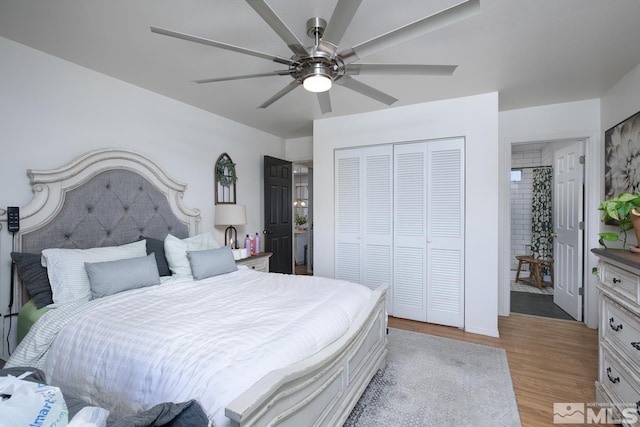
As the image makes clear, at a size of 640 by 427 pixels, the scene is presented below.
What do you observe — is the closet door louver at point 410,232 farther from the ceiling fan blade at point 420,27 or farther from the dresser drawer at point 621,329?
the ceiling fan blade at point 420,27

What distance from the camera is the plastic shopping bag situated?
2.56 feet

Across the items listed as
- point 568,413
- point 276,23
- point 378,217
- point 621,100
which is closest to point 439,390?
point 568,413

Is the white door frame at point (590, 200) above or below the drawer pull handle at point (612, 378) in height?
above

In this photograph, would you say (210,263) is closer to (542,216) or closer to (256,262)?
(256,262)

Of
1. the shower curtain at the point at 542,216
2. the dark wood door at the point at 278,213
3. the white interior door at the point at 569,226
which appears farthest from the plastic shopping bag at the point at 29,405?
the shower curtain at the point at 542,216

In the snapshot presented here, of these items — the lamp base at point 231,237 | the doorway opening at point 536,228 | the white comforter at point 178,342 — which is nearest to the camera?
the white comforter at point 178,342

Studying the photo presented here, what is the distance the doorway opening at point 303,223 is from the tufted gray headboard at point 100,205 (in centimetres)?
243

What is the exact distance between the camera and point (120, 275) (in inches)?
80.8

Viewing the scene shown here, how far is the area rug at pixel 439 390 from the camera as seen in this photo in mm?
1867

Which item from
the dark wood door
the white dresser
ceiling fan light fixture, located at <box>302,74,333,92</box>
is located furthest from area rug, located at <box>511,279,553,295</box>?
ceiling fan light fixture, located at <box>302,74,333,92</box>

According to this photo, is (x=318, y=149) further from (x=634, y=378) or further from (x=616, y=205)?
(x=634, y=378)

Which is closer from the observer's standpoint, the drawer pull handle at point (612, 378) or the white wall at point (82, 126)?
the drawer pull handle at point (612, 378)

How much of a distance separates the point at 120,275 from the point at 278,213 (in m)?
2.65

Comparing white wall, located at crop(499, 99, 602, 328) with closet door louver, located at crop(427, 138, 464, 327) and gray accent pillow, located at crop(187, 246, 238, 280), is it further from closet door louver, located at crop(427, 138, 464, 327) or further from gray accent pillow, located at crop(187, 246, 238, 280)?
gray accent pillow, located at crop(187, 246, 238, 280)
